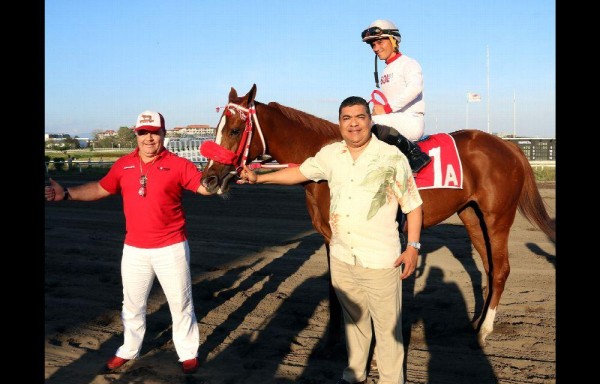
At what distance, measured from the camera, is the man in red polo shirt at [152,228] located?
4.13 meters

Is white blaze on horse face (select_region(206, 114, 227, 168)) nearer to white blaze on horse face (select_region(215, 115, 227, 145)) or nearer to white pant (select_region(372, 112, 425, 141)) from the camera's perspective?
white blaze on horse face (select_region(215, 115, 227, 145))

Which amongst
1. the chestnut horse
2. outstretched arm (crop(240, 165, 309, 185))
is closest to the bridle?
the chestnut horse

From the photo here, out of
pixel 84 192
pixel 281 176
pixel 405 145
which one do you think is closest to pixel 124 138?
pixel 84 192

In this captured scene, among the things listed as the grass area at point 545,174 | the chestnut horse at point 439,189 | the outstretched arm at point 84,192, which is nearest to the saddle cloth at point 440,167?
the chestnut horse at point 439,189

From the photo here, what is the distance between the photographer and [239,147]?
4469 mm

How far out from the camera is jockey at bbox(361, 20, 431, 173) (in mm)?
4816

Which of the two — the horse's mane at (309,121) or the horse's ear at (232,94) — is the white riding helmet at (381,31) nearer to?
the horse's mane at (309,121)

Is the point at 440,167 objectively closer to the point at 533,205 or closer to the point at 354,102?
the point at 533,205

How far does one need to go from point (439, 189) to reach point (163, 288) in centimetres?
276

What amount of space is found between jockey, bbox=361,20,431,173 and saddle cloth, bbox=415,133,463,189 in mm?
167
